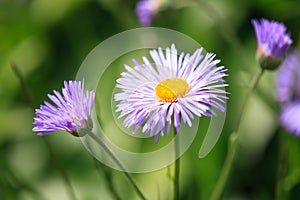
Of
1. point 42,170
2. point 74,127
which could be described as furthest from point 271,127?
point 74,127

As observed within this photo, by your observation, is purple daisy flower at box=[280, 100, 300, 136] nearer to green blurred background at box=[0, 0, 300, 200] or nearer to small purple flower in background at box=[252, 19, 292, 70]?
green blurred background at box=[0, 0, 300, 200]

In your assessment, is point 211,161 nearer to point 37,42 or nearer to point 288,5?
point 288,5

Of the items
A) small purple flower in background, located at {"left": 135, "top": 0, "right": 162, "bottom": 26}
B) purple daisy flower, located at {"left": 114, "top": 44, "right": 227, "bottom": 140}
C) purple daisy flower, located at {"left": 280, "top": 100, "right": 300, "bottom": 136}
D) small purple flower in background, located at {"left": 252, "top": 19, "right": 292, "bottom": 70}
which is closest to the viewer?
purple daisy flower, located at {"left": 114, "top": 44, "right": 227, "bottom": 140}

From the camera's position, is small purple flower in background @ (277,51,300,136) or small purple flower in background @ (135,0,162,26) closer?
small purple flower in background @ (277,51,300,136)

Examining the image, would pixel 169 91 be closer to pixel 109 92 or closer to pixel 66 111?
pixel 66 111

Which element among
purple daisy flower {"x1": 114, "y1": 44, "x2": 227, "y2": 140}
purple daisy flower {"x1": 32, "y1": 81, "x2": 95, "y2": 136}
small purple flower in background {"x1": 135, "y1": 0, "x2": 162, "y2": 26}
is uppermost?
small purple flower in background {"x1": 135, "y1": 0, "x2": 162, "y2": 26}

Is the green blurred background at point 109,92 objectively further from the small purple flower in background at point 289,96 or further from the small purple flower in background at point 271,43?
the small purple flower in background at point 271,43

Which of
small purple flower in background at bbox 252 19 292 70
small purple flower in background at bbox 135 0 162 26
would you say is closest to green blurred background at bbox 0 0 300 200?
small purple flower in background at bbox 135 0 162 26
